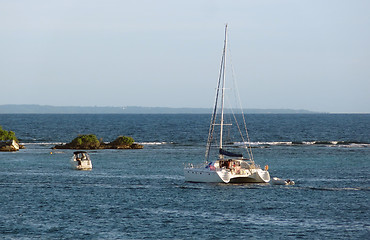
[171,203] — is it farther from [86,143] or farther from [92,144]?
[86,143]

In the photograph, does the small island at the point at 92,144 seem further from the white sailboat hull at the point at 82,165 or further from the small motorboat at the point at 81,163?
the white sailboat hull at the point at 82,165

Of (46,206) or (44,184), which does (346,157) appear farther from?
(46,206)

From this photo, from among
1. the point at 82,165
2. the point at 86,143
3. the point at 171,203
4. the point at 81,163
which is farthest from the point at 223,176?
the point at 86,143

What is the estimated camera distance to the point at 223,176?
71.2 m

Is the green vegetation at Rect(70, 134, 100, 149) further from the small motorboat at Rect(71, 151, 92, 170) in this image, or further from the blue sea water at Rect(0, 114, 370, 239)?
the small motorboat at Rect(71, 151, 92, 170)

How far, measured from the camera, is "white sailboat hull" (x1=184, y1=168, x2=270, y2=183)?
234ft

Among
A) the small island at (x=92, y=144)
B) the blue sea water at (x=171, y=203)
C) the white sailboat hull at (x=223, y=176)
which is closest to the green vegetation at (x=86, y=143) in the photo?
the small island at (x=92, y=144)

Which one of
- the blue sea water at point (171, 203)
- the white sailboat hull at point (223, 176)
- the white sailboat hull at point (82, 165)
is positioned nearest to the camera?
the blue sea water at point (171, 203)

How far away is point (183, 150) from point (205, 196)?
2544 inches

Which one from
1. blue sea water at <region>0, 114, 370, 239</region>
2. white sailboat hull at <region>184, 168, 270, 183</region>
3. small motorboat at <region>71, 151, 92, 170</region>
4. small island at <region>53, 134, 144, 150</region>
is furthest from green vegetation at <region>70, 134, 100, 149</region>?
white sailboat hull at <region>184, 168, 270, 183</region>

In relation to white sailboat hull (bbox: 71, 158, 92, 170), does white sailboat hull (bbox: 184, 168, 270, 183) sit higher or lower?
higher

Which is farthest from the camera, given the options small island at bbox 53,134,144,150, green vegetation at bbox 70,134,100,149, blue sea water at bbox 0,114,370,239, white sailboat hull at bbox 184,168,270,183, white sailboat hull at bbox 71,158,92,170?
small island at bbox 53,134,144,150

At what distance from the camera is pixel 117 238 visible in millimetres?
44656

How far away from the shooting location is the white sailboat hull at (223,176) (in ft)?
234
